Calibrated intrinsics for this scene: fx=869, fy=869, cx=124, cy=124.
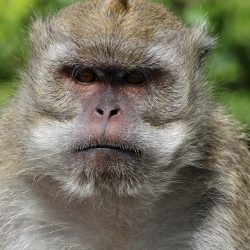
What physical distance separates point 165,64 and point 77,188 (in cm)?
119

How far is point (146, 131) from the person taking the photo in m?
6.39

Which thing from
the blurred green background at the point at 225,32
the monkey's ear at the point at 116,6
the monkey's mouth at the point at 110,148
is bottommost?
the monkey's mouth at the point at 110,148

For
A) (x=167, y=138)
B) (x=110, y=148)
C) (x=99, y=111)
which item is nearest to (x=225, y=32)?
(x=167, y=138)

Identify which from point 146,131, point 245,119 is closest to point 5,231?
point 146,131

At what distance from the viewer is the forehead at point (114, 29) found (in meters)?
6.54

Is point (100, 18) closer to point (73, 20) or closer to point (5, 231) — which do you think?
point (73, 20)

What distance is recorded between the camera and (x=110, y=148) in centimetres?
618

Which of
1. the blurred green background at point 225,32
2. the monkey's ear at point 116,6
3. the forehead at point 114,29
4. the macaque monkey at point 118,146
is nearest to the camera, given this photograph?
the macaque monkey at point 118,146

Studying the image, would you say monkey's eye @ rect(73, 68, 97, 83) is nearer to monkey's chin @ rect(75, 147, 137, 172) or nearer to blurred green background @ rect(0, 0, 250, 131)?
monkey's chin @ rect(75, 147, 137, 172)

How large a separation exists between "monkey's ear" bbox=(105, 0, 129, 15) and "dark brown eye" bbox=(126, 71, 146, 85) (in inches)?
21.3

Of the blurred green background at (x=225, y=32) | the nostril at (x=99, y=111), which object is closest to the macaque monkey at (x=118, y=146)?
the nostril at (x=99, y=111)

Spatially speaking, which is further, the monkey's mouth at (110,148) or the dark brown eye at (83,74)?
the dark brown eye at (83,74)

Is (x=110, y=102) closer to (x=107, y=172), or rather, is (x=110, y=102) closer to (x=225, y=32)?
(x=107, y=172)

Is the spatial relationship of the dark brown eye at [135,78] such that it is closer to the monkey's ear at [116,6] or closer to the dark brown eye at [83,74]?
the dark brown eye at [83,74]
